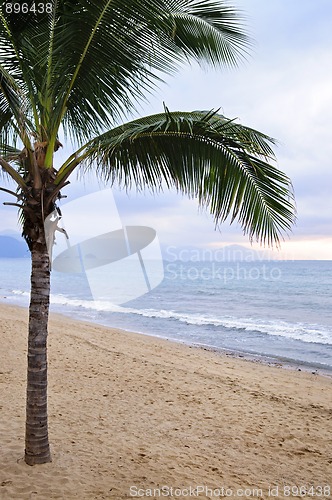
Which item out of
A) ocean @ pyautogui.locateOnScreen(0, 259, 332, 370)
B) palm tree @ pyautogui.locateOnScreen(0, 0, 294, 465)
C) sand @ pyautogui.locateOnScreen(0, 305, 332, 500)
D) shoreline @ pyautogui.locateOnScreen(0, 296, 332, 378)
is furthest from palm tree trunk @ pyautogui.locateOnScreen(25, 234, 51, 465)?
ocean @ pyautogui.locateOnScreen(0, 259, 332, 370)

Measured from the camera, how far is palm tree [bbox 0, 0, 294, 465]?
3.75 m

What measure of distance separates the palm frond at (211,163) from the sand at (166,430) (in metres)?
2.56

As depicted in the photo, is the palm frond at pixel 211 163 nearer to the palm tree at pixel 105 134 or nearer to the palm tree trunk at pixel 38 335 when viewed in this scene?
the palm tree at pixel 105 134

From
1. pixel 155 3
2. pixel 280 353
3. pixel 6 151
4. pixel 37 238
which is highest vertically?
pixel 155 3

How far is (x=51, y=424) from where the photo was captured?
569cm

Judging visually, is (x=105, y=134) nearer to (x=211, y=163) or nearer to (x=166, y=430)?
(x=211, y=163)

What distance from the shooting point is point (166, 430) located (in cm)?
579

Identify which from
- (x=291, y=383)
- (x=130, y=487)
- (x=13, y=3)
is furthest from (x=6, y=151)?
(x=291, y=383)

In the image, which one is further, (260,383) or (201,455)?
(260,383)

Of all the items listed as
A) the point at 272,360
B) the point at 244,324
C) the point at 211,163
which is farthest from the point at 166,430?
the point at 244,324

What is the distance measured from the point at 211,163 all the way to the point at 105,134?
1028 millimetres

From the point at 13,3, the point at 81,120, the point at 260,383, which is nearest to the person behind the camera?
the point at 13,3

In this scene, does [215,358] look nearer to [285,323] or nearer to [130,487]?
[130,487]

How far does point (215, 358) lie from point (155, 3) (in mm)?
9828
